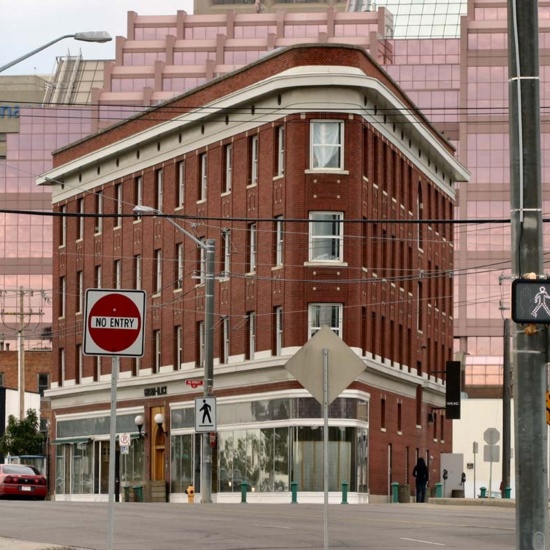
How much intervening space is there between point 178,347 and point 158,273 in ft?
12.6

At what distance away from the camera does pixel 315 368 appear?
59.3ft

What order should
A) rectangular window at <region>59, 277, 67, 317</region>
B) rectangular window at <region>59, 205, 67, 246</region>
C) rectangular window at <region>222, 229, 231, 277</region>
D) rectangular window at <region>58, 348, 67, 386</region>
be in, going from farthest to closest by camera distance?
1. rectangular window at <region>59, 205, 67, 246</region>
2. rectangular window at <region>58, 348, 67, 386</region>
3. rectangular window at <region>59, 277, 67, 317</region>
4. rectangular window at <region>222, 229, 231, 277</region>

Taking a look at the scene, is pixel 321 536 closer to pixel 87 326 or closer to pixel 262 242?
pixel 87 326

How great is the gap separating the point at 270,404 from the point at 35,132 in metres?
97.0

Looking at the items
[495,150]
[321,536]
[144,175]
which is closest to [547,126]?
[495,150]

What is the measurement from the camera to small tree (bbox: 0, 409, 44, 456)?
89.8 metres

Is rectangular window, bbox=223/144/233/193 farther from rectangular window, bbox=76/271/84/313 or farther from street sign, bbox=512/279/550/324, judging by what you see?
street sign, bbox=512/279/550/324

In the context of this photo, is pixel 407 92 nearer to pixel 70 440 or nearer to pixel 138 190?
pixel 70 440

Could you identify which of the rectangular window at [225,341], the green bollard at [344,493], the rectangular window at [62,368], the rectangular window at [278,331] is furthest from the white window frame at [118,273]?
the green bollard at [344,493]

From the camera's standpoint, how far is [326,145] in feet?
192

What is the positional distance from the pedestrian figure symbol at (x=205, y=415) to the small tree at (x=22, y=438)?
4341 cm

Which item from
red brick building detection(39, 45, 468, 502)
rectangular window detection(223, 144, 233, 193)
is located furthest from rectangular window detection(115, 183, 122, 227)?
rectangular window detection(223, 144, 233, 193)

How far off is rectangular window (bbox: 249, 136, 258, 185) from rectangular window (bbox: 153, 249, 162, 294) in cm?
855

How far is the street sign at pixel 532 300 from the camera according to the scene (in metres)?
14.3
